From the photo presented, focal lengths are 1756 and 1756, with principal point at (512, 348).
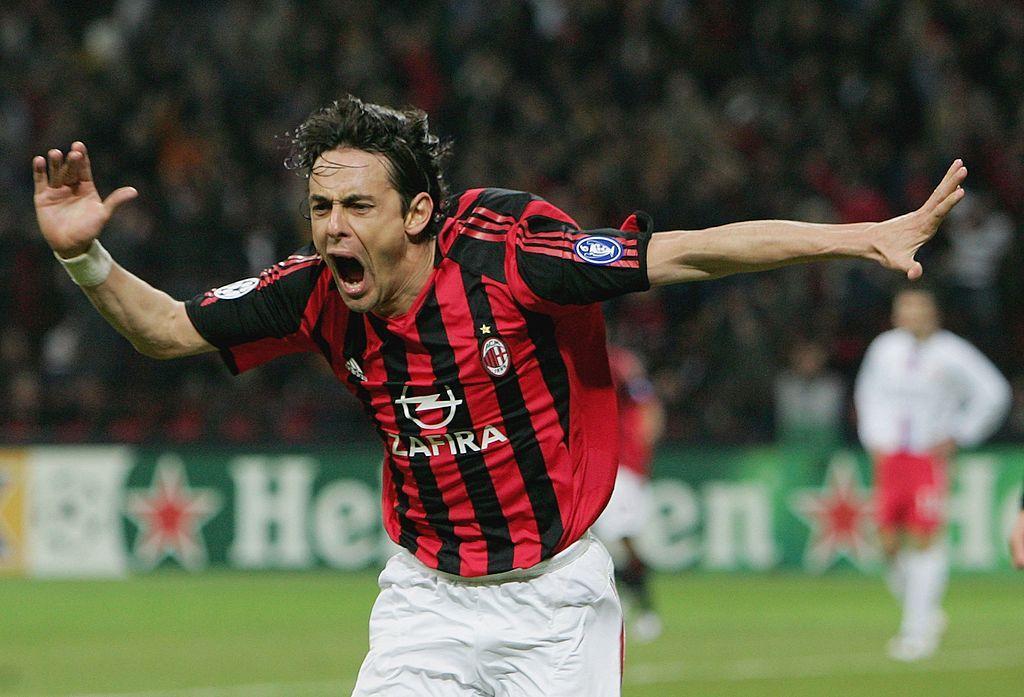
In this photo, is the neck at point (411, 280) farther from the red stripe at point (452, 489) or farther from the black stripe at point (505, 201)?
the black stripe at point (505, 201)

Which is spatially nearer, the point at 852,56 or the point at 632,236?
the point at 632,236

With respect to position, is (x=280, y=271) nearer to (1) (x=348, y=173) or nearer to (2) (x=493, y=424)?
(1) (x=348, y=173)

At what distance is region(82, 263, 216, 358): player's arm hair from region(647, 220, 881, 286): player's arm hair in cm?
124

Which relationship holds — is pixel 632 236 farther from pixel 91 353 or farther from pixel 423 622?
pixel 91 353

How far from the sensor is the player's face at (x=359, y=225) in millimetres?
4121

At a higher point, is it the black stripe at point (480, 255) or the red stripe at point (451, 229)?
the red stripe at point (451, 229)

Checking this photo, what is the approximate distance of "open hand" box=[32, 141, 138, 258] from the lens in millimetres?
4379

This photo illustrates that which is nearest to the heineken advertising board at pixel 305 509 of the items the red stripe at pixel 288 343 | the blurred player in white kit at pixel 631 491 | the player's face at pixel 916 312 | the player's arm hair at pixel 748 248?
the blurred player in white kit at pixel 631 491

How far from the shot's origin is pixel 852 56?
1580 centimetres

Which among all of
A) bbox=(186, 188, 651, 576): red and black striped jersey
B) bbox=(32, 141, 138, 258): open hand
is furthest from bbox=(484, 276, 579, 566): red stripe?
bbox=(32, 141, 138, 258): open hand

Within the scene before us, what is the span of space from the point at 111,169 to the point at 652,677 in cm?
807

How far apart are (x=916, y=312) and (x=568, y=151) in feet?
17.4

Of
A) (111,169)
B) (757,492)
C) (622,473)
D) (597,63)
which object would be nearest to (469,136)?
(597,63)

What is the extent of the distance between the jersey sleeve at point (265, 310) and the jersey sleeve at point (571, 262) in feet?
1.82
